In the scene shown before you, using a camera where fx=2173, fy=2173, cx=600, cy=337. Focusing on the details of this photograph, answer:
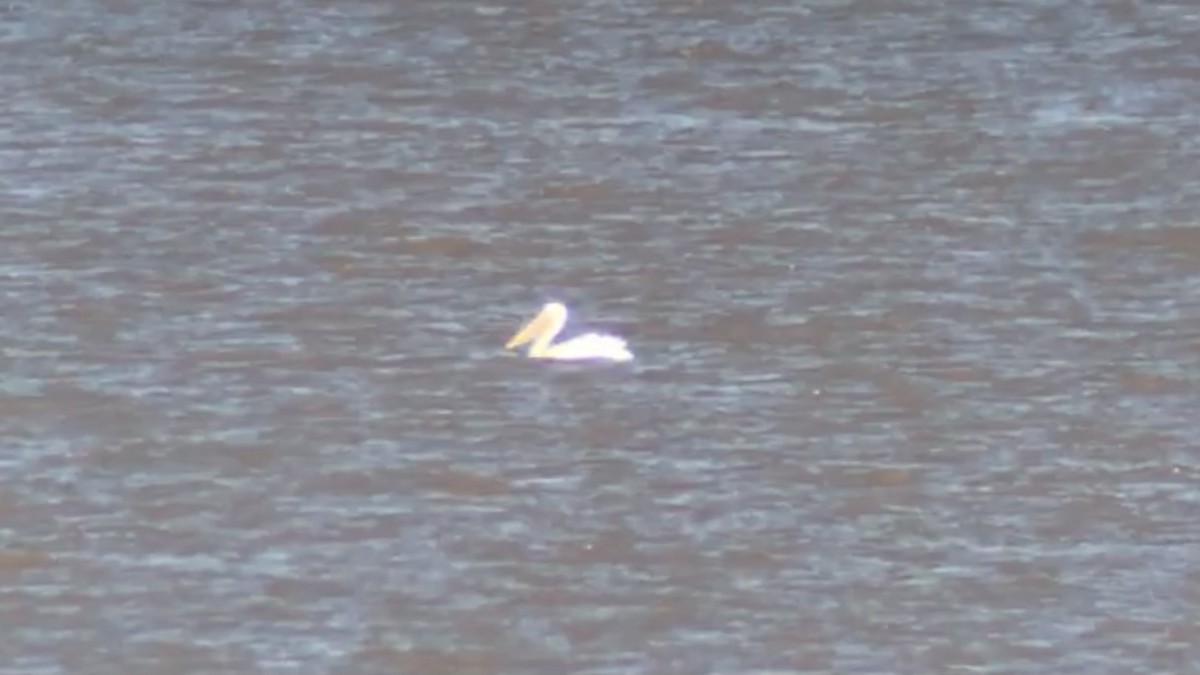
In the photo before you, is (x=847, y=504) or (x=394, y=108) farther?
(x=394, y=108)

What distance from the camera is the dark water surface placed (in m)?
0.73

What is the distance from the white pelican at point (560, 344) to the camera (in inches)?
31.2

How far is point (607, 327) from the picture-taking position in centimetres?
80

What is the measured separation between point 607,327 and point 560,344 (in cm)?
A: 2

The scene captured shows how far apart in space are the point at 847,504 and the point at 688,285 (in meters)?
0.11

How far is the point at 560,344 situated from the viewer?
31.2 inches

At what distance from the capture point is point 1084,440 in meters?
0.77

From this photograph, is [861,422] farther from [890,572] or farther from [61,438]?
[61,438]

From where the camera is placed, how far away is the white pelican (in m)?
0.79

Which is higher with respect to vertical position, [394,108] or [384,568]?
[394,108]

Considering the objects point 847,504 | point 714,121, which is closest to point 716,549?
point 847,504

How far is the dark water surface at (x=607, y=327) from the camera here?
2.39 ft

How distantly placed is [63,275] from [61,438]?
3.0 inches

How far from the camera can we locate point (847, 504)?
29.5 inches
